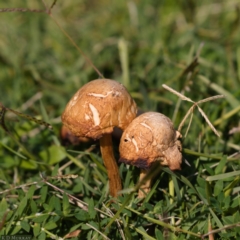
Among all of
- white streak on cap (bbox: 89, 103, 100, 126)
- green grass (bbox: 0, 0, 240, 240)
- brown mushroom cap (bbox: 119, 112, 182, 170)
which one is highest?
white streak on cap (bbox: 89, 103, 100, 126)

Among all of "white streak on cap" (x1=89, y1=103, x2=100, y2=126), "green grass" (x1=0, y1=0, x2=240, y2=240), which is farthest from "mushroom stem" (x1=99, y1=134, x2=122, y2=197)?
"white streak on cap" (x1=89, y1=103, x2=100, y2=126)

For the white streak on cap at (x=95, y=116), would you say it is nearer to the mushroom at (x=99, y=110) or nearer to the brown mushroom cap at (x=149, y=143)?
the mushroom at (x=99, y=110)

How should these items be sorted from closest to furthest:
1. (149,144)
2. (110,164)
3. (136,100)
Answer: (149,144)
(110,164)
(136,100)

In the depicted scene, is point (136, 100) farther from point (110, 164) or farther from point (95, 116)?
point (95, 116)

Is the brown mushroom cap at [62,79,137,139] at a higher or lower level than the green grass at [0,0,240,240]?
higher

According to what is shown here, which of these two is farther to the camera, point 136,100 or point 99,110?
point 136,100

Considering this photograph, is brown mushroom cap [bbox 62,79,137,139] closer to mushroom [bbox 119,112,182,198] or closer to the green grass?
mushroom [bbox 119,112,182,198]

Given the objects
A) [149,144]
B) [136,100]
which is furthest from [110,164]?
A: [136,100]
